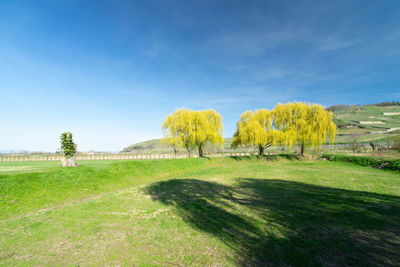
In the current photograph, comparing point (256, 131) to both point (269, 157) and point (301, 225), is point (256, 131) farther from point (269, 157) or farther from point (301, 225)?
point (301, 225)

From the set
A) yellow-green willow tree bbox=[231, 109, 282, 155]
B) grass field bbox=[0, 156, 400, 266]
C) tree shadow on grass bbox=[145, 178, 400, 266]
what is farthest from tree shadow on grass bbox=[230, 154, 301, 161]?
tree shadow on grass bbox=[145, 178, 400, 266]

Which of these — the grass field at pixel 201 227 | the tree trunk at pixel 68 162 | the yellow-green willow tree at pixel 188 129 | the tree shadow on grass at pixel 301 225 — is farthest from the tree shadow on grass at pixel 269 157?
the tree trunk at pixel 68 162

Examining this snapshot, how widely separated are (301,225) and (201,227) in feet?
10.2

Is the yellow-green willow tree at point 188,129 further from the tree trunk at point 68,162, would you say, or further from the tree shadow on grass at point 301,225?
the tree shadow on grass at point 301,225

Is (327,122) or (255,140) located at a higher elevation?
(327,122)

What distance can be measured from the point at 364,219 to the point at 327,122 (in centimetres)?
2613

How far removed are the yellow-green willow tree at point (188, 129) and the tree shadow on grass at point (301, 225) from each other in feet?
57.6

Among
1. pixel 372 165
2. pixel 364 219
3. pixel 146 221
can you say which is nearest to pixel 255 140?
pixel 372 165

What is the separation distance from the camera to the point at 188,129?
26.4 metres

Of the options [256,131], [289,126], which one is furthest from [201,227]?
[289,126]

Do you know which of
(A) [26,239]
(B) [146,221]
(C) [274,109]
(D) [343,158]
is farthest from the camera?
(C) [274,109]

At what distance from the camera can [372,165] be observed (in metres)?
20.1

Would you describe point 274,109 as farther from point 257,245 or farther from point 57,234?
point 57,234

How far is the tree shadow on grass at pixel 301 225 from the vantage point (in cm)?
380
